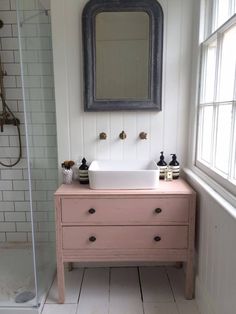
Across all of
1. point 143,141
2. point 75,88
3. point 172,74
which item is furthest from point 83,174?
point 172,74

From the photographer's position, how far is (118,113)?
2010 millimetres

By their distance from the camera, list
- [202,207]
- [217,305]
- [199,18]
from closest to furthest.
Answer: [217,305]
[202,207]
[199,18]

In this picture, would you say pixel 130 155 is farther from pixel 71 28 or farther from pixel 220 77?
pixel 71 28

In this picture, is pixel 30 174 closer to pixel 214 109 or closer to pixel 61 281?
pixel 61 281

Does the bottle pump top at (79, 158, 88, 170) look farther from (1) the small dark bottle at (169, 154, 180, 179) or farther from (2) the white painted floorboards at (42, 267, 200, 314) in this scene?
(2) the white painted floorboards at (42, 267, 200, 314)

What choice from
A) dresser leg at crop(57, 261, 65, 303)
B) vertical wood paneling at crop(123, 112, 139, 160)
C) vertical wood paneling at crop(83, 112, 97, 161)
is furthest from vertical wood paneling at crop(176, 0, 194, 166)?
dresser leg at crop(57, 261, 65, 303)

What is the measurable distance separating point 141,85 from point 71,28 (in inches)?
26.8

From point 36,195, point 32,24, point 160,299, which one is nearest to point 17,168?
point 36,195

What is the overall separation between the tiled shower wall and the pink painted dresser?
0.33 metres

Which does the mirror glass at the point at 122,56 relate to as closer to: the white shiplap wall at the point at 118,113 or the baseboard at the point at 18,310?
the white shiplap wall at the point at 118,113

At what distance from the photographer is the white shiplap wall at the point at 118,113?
189 cm

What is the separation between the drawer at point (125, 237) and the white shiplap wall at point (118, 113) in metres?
0.61

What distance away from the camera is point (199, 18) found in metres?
1.77

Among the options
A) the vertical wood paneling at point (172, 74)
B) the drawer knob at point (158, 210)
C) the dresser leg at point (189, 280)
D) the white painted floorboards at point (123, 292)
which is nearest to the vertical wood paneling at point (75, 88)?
the vertical wood paneling at point (172, 74)
